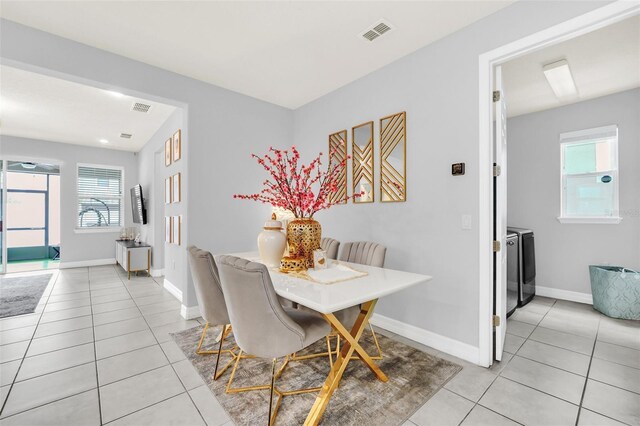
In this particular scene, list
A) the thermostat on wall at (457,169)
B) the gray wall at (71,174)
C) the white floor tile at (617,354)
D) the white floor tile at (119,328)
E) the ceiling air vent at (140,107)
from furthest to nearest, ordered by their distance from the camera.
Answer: the gray wall at (71,174)
the ceiling air vent at (140,107)
the white floor tile at (119,328)
the thermostat on wall at (457,169)
the white floor tile at (617,354)

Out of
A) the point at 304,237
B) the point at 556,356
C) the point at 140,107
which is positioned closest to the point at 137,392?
the point at 304,237

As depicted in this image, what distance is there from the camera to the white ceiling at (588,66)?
248 centimetres

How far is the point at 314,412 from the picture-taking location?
1585 mm

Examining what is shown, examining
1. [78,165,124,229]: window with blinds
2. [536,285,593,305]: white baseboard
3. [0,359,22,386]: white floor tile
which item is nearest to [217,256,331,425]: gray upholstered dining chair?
[0,359,22,386]: white floor tile

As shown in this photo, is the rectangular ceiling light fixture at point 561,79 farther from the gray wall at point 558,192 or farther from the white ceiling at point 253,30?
the white ceiling at point 253,30

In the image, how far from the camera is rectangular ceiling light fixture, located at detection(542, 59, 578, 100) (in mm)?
2896

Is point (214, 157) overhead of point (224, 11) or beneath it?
beneath

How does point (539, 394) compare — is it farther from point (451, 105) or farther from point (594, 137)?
point (594, 137)

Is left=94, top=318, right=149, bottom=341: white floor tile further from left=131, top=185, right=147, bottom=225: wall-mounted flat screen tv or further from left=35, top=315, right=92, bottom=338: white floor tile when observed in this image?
left=131, top=185, right=147, bottom=225: wall-mounted flat screen tv

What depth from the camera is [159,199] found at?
533cm

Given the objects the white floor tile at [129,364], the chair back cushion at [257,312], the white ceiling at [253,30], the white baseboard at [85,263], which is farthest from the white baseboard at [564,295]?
the white baseboard at [85,263]

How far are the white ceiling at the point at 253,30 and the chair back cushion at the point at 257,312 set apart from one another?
200 cm

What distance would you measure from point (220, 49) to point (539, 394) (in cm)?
381

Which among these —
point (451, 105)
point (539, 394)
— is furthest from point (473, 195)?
point (539, 394)
